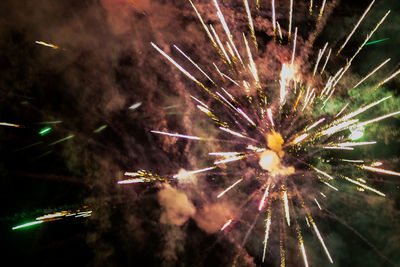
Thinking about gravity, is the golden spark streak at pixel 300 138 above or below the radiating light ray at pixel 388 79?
below

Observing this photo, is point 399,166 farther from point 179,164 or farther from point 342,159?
point 179,164

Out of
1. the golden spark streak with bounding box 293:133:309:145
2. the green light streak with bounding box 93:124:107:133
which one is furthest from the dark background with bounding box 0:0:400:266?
the golden spark streak with bounding box 293:133:309:145

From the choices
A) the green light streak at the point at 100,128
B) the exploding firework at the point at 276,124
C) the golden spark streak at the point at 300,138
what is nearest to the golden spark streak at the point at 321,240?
the exploding firework at the point at 276,124

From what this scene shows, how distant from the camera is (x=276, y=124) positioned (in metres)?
3.73

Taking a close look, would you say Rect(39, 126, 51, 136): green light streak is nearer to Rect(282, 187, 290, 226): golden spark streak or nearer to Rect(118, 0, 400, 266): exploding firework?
Rect(118, 0, 400, 266): exploding firework

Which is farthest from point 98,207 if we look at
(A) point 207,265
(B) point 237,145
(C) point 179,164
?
(B) point 237,145

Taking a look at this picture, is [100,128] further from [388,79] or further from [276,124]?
[388,79]

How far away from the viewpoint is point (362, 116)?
3809 millimetres

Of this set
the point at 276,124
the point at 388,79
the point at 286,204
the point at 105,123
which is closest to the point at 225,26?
the point at 276,124

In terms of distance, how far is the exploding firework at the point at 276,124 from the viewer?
135 inches

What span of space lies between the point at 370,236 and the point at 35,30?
23.7 feet

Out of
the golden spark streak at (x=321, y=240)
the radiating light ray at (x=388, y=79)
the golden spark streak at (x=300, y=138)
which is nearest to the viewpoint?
the radiating light ray at (x=388, y=79)

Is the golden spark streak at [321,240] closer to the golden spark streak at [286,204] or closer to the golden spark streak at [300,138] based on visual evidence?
the golden spark streak at [286,204]

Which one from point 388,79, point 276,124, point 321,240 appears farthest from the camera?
point 321,240
